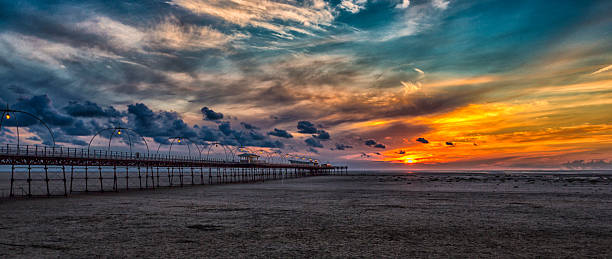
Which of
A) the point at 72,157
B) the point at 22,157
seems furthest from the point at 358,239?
the point at 72,157

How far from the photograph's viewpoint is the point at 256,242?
1549cm

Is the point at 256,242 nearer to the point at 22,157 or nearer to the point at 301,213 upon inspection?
the point at 301,213

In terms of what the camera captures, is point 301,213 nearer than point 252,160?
Yes

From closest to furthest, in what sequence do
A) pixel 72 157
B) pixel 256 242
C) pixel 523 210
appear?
1. pixel 256 242
2. pixel 523 210
3. pixel 72 157

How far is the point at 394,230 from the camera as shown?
18703 mm

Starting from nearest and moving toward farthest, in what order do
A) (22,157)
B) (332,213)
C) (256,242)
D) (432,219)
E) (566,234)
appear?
(256,242) < (566,234) < (432,219) < (332,213) < (22,157)

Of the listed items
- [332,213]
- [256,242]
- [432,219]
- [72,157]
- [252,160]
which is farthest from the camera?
[252,160]

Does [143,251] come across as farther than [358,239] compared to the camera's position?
No

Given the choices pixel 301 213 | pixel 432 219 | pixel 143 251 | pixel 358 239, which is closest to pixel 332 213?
pixel 301 213

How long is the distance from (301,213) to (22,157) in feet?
109

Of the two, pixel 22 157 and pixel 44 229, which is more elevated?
pixel 22 157

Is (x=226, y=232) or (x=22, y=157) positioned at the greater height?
(x=22, y=157)

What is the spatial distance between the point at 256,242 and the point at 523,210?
2151cm

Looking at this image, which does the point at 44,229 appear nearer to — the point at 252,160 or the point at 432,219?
the point at 432,219
